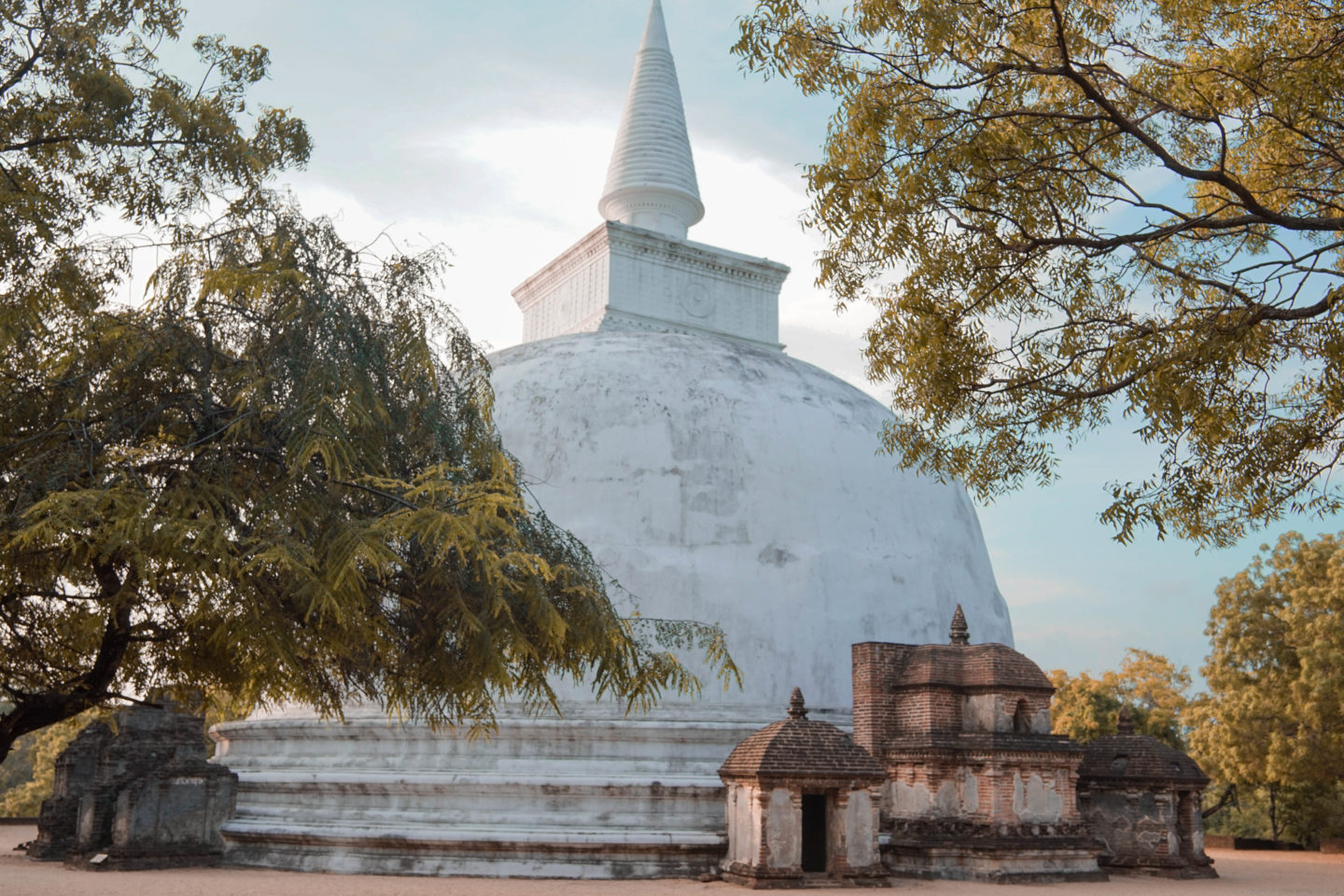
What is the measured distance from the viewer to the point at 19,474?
22.9 feet

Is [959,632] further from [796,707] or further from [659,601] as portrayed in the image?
[659,601]

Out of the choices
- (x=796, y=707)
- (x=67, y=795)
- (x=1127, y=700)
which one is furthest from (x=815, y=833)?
(x=1127, y=700)

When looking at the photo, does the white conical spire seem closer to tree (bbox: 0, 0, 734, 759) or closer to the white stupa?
the white stupa

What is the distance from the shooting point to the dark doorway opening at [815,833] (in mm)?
13930

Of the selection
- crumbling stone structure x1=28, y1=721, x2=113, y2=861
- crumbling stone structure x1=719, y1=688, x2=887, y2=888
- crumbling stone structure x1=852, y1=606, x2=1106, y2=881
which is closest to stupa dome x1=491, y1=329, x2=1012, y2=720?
crumbling stone structure x1=852, y1=606, x2=1106, y2=881

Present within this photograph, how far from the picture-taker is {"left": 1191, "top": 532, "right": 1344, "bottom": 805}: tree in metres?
22.6

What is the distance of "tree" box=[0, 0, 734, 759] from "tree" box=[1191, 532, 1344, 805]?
18.3 metres

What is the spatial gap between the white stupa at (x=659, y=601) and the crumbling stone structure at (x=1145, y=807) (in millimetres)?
2348

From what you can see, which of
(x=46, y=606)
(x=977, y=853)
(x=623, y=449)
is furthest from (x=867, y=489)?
(x=46, y=606)

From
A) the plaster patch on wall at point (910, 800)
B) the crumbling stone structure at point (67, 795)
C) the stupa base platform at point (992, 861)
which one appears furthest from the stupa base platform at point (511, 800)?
the crumbling stone structure at point (67, 795)

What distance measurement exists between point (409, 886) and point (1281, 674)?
1880 cm

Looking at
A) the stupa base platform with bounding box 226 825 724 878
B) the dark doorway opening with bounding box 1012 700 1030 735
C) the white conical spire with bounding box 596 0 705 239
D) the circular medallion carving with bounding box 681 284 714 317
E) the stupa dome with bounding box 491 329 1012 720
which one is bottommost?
the stupa base platform with bounding box 226 825 724 878

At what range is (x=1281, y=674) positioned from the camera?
2434 cm

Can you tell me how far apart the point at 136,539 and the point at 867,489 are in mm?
11794
